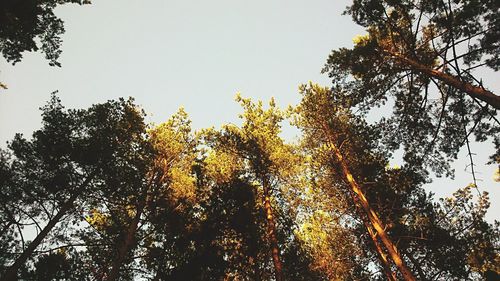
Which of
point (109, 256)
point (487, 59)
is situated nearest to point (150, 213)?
point (109, 256)

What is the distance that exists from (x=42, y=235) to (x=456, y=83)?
47.7 ft

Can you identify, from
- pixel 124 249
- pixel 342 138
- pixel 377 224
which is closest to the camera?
pixel 377 224

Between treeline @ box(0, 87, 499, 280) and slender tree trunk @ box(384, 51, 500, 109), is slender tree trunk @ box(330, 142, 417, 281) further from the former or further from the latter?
slender tree trunk @ box(384, 51, 500, 109)

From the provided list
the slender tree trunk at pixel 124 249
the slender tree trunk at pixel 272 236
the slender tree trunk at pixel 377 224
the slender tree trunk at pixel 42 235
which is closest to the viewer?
the slender tree trunk at pixel 377 224

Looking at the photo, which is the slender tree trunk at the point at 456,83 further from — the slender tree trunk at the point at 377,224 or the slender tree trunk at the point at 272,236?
the slender tree trunk at the point at 272,236

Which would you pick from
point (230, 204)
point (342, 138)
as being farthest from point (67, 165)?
point (342, 138)

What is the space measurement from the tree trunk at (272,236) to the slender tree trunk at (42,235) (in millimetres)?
7722

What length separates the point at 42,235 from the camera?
10.9 metres

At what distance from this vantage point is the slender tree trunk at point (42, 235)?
9.57 m

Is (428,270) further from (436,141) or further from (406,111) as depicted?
(406,111)

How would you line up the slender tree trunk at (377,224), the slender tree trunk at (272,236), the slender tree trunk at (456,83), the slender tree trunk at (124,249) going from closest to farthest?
1. the slender tree trunk at (456,83)
2. the slender tree trunk at (377,224)
3. the slender tree trunk at (124,249)
4. the slender tree trunk at (272,236)

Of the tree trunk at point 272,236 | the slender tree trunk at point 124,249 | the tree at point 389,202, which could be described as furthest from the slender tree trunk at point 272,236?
the slender tree trunk at point 124,249

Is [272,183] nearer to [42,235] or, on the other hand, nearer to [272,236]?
[272,236]

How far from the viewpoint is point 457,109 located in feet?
34.3
